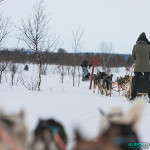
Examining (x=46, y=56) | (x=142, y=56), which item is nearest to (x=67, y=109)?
(x=142, y=56)

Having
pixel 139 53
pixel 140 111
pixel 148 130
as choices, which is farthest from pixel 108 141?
pixel 139 53

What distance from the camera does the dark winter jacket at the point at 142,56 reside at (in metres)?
5.08

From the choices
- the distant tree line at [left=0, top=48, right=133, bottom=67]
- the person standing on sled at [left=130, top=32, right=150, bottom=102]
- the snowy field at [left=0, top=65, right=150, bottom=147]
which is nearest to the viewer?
the snowy field at [left=0, top=65, right=150, bottom=147]

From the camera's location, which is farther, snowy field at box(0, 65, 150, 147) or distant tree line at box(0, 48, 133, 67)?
distant tree line at box(0, 48, 133, 67)

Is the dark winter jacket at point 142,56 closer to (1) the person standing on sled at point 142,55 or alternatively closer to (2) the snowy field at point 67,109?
(1) the person standing on sled at point 142,55

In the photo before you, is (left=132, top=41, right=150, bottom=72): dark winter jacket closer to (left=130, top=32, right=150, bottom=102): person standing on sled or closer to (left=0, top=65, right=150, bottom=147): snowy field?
(left=130, top=32, right=150, bottom=102): person standing on sled

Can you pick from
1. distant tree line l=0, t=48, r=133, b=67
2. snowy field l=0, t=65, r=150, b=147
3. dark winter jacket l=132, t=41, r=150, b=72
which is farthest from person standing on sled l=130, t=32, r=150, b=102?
distant tree line l=0, t=48, r=133, b=67

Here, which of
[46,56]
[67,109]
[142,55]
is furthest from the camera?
[46,56]

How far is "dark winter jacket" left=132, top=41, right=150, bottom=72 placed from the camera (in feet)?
16.7

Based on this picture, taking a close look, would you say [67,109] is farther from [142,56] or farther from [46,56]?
[46,56]

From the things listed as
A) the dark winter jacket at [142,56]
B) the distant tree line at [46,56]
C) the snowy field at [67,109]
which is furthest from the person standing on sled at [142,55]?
the distant tree line at [46,56]

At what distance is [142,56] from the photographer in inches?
201

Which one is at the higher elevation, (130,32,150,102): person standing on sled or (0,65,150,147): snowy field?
(130,32,150,102): person standing on sled

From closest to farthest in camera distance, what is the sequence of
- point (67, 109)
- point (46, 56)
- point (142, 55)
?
point (67, 109) → point (142, 55) → point (46, 56)
